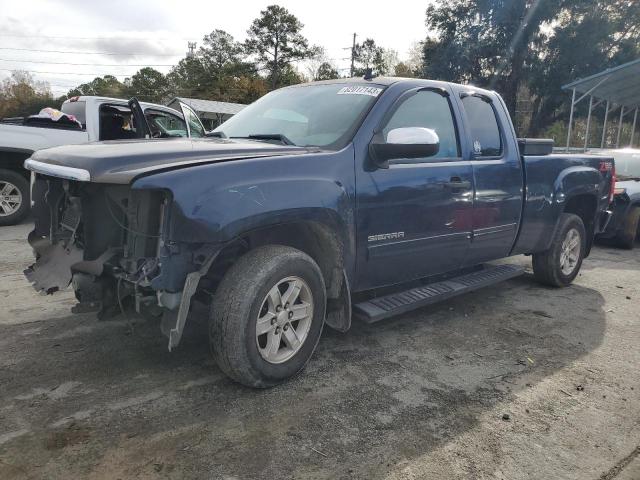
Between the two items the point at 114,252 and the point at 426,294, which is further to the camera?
the point at 426,294

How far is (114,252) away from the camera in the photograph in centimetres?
278

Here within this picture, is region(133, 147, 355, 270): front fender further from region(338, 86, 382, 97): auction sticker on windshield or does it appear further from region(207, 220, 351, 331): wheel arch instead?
region(338, 86, 382, 97): auction sticker on windshield

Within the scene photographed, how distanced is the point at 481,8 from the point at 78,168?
1100 inches

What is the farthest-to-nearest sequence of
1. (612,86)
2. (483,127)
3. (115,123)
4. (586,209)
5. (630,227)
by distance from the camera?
(612,86) → (115,123) → (630,227) → (586,209) → (483,127)

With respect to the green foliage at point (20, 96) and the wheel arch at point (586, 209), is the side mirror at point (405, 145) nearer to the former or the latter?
the wheel arch at point (586, 209)

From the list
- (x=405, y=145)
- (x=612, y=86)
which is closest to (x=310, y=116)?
(x=405, y=145)

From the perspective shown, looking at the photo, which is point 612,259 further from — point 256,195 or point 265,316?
point 256,195

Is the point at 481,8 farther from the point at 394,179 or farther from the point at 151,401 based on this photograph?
the point at 151,401

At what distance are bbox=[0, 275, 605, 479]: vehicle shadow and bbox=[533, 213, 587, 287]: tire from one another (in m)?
1.18

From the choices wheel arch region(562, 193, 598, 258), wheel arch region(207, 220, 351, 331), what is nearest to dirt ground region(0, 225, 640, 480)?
wheel arch region(207, 220, 351, 331)

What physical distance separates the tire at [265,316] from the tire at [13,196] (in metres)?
6.20

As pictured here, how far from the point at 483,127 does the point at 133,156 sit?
301 cm

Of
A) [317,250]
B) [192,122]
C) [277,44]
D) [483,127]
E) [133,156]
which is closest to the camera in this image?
[133,156]

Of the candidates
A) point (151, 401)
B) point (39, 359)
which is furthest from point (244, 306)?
point (39, 359)
